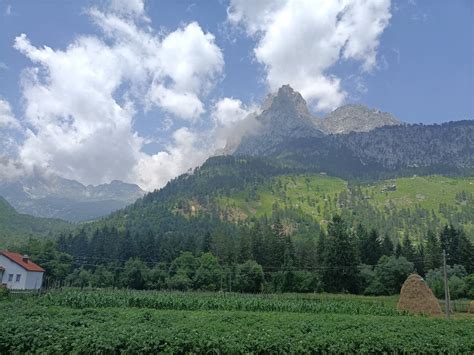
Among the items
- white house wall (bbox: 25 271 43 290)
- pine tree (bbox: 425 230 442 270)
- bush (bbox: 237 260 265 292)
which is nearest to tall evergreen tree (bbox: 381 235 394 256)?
pine tree (bbox: 425 230 442 270)

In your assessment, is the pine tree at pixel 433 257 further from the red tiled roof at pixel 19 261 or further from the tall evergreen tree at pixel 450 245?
the red tiled roof at pixel 19 261

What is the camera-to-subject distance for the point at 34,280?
255 feet

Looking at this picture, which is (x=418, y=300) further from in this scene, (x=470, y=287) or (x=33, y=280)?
(x=33, y=280)

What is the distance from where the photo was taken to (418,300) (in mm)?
47812

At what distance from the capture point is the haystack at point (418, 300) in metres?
47.2

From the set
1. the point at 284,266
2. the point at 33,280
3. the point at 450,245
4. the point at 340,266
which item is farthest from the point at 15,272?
the point at 450,245

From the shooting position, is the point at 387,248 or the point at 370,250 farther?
the point at 387,248

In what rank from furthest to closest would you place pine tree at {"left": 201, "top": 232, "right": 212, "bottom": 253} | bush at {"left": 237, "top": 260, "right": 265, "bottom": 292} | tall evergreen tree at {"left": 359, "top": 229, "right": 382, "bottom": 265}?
pine tree at {"left": 201, "top": 232, "right": 212, "bottom": 253} → tall evergreen tree at {"left": 359, "top": 229, "right": 382, "bottom": 265} → bush at {"left": 237, "top": 260, "right": 265, "bottom": 292}

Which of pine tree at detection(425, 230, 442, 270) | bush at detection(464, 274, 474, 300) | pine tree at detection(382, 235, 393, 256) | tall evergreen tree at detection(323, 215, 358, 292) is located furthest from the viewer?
pine tree at detection(382, 235, 393, 256)

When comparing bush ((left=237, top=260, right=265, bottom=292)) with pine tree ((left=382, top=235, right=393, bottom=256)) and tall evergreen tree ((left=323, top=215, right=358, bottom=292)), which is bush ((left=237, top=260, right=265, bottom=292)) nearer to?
tall evergreen tree ((left=323, top=215, right=358, bottom=292))

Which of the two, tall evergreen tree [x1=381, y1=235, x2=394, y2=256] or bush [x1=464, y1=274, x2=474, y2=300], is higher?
tall evergreen tree [x1=381, y1=235, x2=394, y2=256]

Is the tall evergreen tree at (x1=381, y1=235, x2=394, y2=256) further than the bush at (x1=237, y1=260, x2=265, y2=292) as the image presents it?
Yes

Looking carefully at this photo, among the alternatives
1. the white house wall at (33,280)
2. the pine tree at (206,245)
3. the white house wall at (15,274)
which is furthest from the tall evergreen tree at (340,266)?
the white house wall at (15,274)

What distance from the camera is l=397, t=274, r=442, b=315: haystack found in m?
47.2
